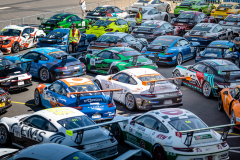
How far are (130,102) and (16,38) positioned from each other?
11.6 m

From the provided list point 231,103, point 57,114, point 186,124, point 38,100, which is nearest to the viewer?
point 186,124

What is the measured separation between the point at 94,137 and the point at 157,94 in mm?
4350

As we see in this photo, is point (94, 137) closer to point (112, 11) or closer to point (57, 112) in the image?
point (57, 112)

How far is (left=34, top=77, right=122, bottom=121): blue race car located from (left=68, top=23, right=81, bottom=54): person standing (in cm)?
794

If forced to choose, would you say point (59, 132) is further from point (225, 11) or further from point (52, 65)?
point (225, 11)

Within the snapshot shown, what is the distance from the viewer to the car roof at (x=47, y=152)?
19.2 ft

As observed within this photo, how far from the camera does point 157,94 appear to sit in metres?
12.0

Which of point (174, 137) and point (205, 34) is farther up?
point (205, 34)

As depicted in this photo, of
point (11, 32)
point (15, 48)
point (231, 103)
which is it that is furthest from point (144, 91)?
point (11, 32)

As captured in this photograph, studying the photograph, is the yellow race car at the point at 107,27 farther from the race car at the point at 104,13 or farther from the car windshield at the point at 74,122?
the car windshield at the point at 74,122

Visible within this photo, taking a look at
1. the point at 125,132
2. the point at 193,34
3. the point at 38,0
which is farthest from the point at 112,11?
the point at 125,132

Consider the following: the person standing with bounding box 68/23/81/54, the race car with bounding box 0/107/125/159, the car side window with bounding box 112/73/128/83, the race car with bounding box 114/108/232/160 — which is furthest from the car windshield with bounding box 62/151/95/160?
the person standing with bounding box 68/23/81/54

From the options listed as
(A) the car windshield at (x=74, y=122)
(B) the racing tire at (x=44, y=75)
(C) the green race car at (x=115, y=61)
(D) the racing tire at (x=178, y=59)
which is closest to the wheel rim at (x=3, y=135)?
(A) the car windshield at (x=74, y=122)

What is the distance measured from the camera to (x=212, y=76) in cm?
1389
